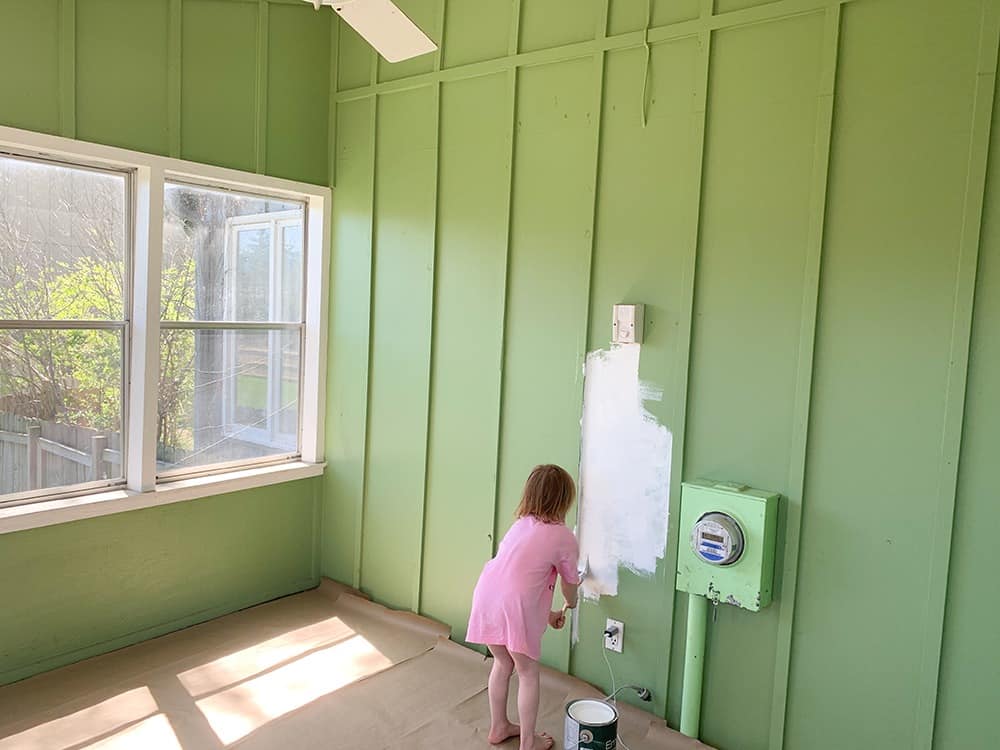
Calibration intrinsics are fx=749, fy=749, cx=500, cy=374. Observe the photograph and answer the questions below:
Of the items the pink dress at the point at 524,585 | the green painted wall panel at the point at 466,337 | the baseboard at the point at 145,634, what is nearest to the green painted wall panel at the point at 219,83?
the green painted wall panel at the point at 466,337

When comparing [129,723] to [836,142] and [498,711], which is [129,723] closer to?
[498,711]

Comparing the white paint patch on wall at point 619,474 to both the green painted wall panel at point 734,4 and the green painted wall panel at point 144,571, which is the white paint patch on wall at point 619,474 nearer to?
the green painted wall panel at point 734,4

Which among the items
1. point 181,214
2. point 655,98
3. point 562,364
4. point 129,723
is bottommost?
point 129,723

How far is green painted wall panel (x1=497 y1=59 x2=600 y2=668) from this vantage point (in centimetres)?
334

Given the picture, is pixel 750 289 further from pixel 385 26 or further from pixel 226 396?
pixel 226 396

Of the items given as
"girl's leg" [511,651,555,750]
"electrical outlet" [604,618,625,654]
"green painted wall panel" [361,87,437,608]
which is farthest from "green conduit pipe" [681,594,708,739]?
"green painted wall panel" [361,87,437,608]

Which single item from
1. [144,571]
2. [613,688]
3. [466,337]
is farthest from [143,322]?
[613,688]

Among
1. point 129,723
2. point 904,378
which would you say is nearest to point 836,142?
point 904,378

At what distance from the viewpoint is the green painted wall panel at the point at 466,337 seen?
3641 mm

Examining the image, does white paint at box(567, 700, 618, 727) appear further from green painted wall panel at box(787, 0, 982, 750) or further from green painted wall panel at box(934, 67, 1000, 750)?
green painted wall panel at box(934, 67, 1000, 750)

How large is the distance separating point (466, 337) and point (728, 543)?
1.65m

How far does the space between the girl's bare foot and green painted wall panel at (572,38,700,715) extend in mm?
517

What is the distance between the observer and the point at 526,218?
3.53 metres

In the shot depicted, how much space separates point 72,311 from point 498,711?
259 centimetres
